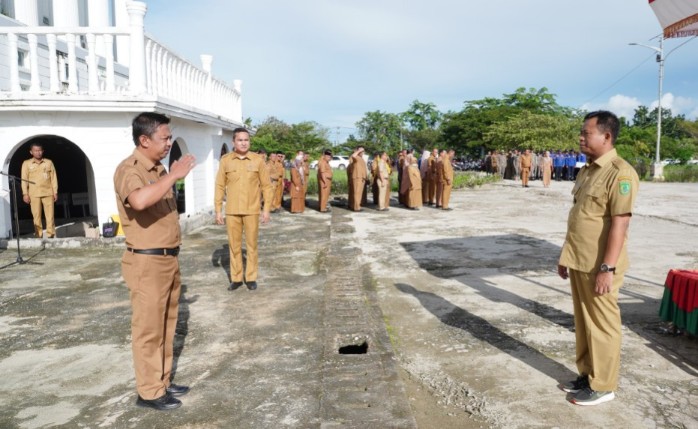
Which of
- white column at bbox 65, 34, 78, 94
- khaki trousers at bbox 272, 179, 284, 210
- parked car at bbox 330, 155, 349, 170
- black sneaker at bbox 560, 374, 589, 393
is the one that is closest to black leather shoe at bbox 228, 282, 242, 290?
black sneaker at bbox 560, 374, 589, 393

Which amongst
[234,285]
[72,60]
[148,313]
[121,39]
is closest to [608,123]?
[148,313]

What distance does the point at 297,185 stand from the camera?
45.4 ft

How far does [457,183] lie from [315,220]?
1169 cm

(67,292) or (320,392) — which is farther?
(67,292)

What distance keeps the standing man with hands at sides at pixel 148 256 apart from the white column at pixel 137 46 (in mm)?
5524

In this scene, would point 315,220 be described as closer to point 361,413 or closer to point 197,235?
point 197,235

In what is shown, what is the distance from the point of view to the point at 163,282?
3.10m

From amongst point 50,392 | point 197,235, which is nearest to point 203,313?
point 50,392

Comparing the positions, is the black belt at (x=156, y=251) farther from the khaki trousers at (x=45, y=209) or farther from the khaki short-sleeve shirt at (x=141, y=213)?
the khaki trousers at (x=45, y=209)

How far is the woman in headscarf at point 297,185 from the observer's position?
1370cm

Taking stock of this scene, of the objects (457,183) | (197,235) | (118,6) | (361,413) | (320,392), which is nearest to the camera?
(361,413)

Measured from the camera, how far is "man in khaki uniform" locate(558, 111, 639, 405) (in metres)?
3.00

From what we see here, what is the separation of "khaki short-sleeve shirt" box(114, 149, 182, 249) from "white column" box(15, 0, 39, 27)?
9173 millimetres

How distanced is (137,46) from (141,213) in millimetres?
5935
